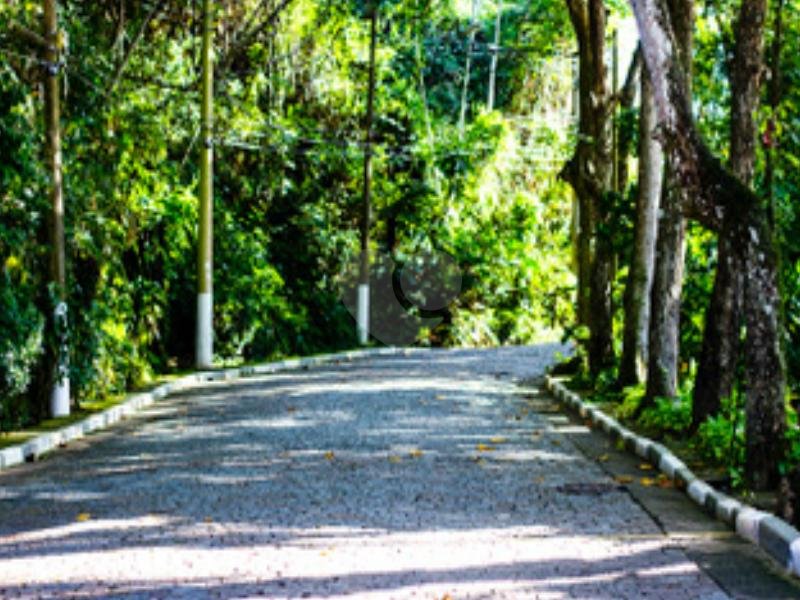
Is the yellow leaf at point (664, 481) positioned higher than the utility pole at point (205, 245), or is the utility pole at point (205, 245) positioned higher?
the utility pole at point (205, 245)

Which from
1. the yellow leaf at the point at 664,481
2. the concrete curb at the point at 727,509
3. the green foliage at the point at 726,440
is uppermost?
the green foliage at the point at 726,440

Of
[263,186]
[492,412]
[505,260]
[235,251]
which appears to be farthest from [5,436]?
[505,260]

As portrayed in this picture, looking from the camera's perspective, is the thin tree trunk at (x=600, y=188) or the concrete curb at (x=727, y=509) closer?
the concrete curb at (x=727, y=509)

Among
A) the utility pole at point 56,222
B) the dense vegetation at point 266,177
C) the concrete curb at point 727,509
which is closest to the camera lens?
the concrete curb at point 727,509

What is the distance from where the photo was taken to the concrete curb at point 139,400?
1345 centimetres

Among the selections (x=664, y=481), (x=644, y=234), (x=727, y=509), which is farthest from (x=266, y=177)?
(x=727, y=509)

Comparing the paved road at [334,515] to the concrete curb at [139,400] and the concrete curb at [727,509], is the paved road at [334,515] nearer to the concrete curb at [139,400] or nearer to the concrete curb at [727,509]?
the concrete curb at [139,400]

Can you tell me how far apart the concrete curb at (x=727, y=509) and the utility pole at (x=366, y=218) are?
838 inches

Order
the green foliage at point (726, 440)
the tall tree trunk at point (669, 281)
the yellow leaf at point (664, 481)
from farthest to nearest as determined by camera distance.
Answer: the tall tree trunk at point (669, 281), the yellow leaf at point (664, 481), the green foliage at point (726, 440)

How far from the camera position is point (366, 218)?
36.6 m

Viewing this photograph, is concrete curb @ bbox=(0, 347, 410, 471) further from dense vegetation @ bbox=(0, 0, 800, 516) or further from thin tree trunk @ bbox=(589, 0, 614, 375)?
thin tree trunk @ bbox=(589, 0, 614, 375)

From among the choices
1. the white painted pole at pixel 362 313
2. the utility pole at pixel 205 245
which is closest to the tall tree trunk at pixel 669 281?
the utility pole at pixel 205 245

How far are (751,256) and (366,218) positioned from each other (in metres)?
26.9

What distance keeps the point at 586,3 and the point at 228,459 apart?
40.7ft
